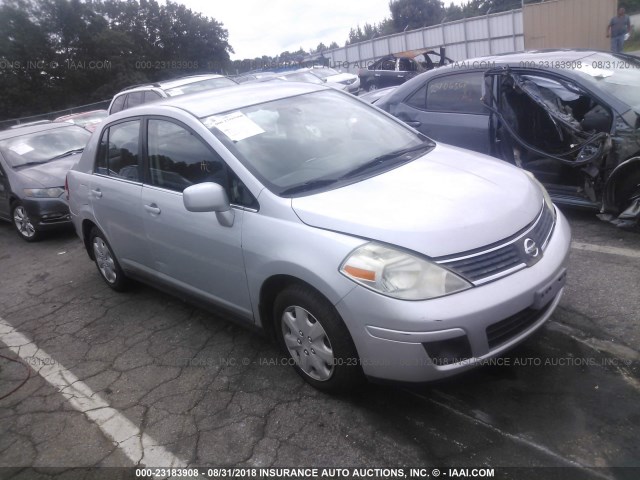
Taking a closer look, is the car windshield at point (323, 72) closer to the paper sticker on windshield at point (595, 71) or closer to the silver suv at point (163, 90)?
the silver suv at point (163, 90)

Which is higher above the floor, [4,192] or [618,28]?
[618,28]

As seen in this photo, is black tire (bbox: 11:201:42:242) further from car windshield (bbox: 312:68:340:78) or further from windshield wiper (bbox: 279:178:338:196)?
car windshield (bbox: 312:68:340:78)

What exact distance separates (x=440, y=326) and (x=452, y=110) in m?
3.99

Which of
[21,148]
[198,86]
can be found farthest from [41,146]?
[198,86]

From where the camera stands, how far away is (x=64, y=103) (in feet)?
119

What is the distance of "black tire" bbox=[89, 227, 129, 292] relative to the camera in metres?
4.97

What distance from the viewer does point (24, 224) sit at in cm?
785

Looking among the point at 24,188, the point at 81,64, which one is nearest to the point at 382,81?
the point at 24,188

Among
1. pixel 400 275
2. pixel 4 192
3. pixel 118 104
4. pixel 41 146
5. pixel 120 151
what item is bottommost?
pixel 4 192

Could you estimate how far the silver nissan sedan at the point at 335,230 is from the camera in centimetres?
266

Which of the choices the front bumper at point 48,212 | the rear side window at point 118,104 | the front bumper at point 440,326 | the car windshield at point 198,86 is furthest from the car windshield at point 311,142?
the rear side window at point 118,104

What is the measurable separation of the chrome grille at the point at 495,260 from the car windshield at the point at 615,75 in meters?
2.64

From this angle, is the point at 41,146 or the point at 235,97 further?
the point at 41,146

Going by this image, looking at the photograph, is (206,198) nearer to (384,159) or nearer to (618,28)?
(384,159)
